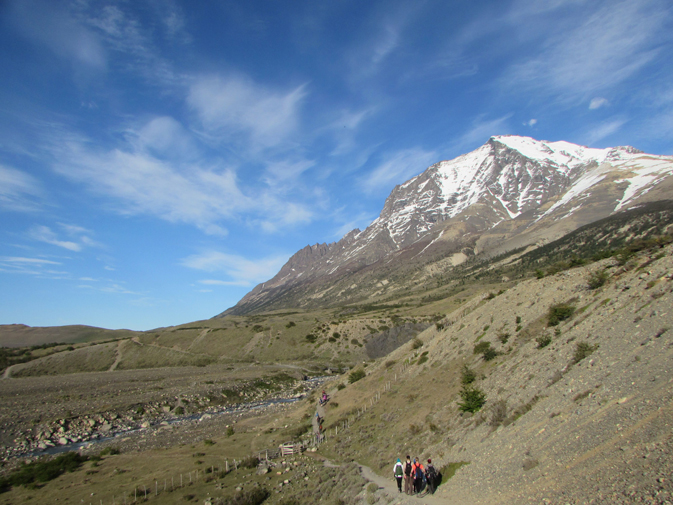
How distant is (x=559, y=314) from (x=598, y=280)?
164 inches

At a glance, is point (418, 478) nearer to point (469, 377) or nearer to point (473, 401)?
point (473, 401)

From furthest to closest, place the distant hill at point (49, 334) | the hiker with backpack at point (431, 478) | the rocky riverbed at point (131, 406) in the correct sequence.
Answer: the distant hill at point (49, 334) < the rocky riverbed at point (131, 406) < the hiker with backpack at point (431, 478)

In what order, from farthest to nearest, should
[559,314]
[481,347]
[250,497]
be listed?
1. [481,347]
2. [559,314]
3. [250,497]

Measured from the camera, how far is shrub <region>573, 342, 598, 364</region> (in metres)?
17.2

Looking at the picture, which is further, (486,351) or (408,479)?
(486,351)

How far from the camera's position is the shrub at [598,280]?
24.1 m

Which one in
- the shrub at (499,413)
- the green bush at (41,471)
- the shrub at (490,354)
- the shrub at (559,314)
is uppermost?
the shrub at (559,314)

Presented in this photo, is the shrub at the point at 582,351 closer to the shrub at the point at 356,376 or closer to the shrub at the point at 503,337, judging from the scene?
the shrub at the point at 503,337

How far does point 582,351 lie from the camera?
17.4 meters

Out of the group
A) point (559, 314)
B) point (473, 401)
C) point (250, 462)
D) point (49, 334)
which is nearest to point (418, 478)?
point (473, 401)

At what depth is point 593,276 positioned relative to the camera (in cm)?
2509

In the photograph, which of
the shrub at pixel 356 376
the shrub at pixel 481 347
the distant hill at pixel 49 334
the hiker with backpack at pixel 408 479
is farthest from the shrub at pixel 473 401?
the distant hill at pixel 49 334

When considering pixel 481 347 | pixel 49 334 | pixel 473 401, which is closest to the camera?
pixel 473 401

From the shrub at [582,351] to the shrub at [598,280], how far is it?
28.6 feet
